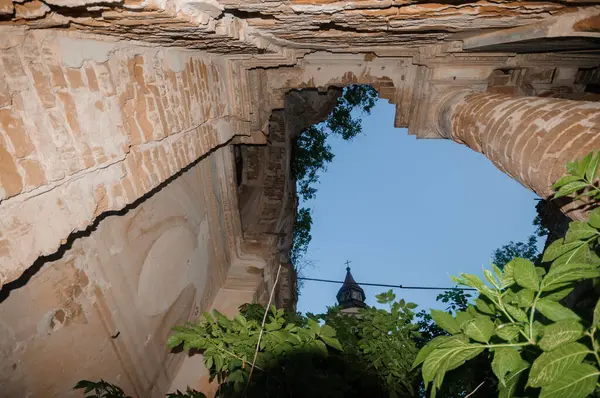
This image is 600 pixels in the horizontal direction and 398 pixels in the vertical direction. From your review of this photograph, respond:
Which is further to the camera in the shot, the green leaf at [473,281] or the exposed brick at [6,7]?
the exposed brick at [6,7]

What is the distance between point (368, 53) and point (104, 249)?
4435 mm

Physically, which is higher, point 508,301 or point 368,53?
point 368,53

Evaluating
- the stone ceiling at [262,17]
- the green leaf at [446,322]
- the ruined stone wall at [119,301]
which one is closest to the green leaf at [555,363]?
the green leaf at [446,322]

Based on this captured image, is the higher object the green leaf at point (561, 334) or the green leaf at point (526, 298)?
the green leaf at point (561, 334)

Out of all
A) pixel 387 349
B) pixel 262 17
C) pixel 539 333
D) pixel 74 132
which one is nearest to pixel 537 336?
pixel 539 333

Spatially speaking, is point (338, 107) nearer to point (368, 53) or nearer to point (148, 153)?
point (368, 53)

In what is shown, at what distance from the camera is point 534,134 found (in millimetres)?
2141

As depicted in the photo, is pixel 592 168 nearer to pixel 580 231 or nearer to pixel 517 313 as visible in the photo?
pixel 580 231

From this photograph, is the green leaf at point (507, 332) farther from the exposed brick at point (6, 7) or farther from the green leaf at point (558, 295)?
the exposed brick at point (6, 7)

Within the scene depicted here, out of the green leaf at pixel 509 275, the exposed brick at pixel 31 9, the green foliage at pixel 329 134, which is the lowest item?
the green foliage at pixel 329 134

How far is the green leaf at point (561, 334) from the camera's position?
0.76 m

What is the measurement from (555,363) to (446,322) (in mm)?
370

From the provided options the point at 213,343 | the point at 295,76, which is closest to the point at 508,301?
the point at 213,343

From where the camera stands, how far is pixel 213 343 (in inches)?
89.9
